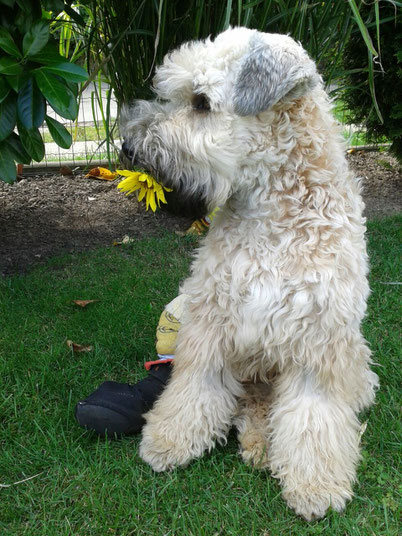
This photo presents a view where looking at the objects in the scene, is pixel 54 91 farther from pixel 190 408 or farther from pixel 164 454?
pixel 164 454

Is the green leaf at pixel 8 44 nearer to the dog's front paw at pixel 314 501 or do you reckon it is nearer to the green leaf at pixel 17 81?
the green leaf at pixel 17 81

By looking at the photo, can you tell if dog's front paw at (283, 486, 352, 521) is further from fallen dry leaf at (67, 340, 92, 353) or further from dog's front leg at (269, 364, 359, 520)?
fallen dry leaf at (67, 340, 92, 353)

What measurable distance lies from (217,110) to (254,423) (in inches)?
51.5

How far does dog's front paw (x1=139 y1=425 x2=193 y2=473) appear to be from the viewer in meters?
2.30

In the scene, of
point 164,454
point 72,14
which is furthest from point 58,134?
point 164,454

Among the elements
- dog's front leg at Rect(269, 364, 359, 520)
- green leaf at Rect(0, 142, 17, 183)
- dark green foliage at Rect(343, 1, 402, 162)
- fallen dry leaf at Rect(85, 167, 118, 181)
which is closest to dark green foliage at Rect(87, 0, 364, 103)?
dark green foliage at Rect(343, 1, 402, 162)

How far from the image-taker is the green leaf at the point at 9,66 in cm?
266

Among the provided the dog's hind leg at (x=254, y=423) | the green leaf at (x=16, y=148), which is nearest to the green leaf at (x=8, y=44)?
the green leaf at (x=16, y=148)

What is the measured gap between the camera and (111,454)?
7.84ft

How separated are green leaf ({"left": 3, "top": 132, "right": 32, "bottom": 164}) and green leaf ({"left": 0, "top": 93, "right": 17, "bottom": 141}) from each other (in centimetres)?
20

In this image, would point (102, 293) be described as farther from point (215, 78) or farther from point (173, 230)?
point (215, 78)

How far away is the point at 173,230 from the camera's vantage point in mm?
4543

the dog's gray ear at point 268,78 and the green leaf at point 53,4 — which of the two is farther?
the green leaf at point 53,4

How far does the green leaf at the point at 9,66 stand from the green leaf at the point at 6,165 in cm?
49
